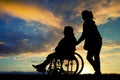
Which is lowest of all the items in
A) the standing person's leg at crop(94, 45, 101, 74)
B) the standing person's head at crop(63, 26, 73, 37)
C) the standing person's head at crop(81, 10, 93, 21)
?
the standing person's leg at crop(94, 45, 101, 74)

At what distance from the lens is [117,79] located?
8.82m

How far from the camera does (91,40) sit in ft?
35.4

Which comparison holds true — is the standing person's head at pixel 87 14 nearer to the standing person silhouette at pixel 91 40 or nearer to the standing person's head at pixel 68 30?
the standing person silhouette at pixel 91 40

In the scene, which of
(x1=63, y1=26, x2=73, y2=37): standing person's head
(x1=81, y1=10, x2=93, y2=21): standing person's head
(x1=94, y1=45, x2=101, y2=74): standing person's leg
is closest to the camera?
(x1=81, y1=10, x2=93, y2=21): standing person's head

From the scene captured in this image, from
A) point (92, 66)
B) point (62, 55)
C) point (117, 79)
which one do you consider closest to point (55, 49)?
point (62, 55)

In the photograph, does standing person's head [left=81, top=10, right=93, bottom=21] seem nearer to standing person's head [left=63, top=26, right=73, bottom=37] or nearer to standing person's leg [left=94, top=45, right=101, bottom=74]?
standing person's leg [left=94, top=45, right=101, bottom=74]

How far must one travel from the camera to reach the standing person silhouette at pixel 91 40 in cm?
1072

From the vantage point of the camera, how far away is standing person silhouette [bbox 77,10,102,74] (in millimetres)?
10719

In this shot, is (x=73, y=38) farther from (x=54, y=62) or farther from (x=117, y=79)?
(x=117, y=79)

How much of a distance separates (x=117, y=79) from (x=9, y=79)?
3637 millimetres

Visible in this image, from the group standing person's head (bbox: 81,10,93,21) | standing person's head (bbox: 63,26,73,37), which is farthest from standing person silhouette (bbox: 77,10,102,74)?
standing person's head (bbox: 63,26,73,37)

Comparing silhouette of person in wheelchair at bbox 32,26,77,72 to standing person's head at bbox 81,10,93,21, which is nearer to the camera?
standing person's head at bbox 81,10,93,21

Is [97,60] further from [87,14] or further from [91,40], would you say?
[87,14]

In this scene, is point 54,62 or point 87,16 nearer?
point 87,16
